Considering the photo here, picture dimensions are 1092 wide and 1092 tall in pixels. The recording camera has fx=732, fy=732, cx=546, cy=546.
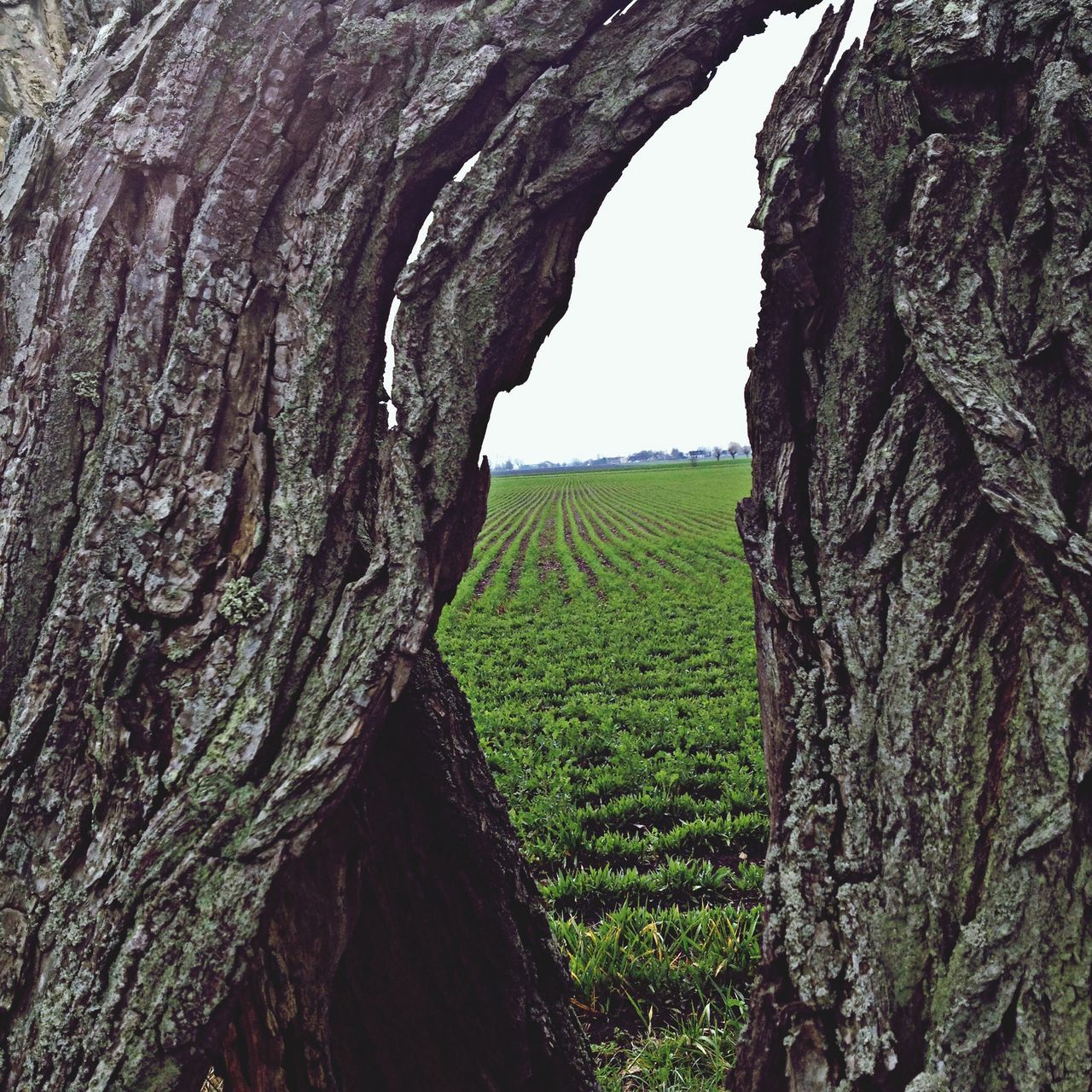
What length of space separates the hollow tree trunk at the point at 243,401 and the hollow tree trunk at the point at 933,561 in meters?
0.46

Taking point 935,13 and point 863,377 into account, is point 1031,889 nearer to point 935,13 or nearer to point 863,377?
point 863,377

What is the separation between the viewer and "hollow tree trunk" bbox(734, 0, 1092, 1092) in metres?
1.31

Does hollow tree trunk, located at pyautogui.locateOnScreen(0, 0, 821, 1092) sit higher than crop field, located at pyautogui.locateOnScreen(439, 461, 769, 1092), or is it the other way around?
hollow tree trunk, located at pyautogui.locateOnScreen(0, 0, 821, 1092)

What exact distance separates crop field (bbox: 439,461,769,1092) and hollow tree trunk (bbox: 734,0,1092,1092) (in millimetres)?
821

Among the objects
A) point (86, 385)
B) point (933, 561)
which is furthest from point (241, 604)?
point (933, 561)

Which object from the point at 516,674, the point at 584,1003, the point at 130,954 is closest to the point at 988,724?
the point at 130,954

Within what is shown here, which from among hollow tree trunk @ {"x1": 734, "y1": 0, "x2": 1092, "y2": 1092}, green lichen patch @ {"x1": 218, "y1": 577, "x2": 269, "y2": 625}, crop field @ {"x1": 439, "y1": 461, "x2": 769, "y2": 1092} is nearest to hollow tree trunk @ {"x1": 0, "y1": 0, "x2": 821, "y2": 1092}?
green lichen patch @ {"x1": 218, "y1": 577, "x2": 269, "y2": 625}

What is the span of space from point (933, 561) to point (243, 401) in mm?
1432

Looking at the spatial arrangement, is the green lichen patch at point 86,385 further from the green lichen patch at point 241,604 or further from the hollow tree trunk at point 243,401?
the green lichen patch at point 241,604

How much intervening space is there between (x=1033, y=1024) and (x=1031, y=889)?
233 millimetres

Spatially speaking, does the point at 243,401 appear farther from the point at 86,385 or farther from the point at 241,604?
the point at 241,604

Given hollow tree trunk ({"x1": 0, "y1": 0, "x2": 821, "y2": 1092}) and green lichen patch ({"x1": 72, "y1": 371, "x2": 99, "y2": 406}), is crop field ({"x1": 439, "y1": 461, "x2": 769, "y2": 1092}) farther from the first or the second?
green lichen patch ({"x1": 72, "y1": 371, "x2": 99, "y2": 406})

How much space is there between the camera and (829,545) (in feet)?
5.10

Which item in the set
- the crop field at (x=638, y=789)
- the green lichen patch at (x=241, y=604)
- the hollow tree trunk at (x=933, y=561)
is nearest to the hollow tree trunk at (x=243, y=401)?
the green lichen patch at (x=241, y=604)
